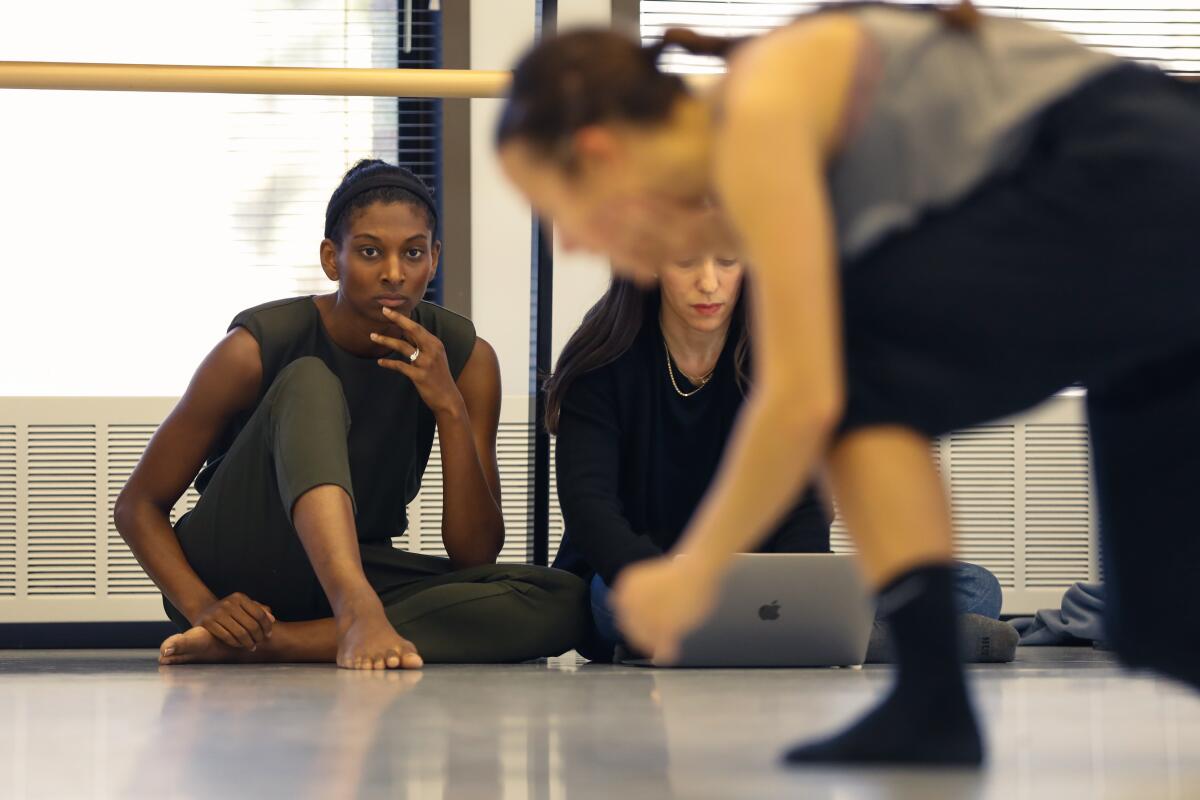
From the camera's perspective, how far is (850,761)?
90cm

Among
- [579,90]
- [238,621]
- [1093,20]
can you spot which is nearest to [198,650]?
[238,621]

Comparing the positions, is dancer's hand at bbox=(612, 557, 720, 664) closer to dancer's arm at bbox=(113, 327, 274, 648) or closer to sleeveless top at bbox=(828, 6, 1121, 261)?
sleeveless top at bbox=(828, 6, 1121, 261)

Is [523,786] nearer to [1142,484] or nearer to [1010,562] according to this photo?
[1142,484]

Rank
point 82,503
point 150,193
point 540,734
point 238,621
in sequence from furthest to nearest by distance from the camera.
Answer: point 150,193 < point 82,503 < point 238,621 < point 540,734

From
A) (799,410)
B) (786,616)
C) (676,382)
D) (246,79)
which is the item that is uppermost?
(246,79)

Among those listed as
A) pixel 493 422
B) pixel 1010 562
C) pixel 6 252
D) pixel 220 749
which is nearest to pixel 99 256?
pixel 6 252

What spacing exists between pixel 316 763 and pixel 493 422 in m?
1.28

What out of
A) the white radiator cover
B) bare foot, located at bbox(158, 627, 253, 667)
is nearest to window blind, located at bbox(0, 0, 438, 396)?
the white radiator cover

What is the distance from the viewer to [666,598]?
803 mm

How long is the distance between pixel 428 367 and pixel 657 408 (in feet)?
1.07

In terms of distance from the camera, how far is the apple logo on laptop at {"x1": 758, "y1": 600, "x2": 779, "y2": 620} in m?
1.80

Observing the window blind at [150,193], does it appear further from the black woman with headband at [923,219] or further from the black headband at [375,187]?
the black woman with headband at [923,219]

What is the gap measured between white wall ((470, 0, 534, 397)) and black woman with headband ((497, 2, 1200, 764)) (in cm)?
235

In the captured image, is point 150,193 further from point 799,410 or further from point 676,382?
point 799,410
